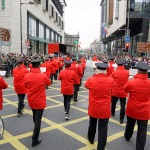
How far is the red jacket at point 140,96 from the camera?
438cm

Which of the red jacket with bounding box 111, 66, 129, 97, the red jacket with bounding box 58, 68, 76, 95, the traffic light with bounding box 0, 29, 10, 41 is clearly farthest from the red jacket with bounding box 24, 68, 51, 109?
the traffic light with bounding box 0, 29, 10, 41

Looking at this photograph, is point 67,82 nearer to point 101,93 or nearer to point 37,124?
point 37,124

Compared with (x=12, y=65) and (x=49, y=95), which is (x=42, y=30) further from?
(x=49, y=95)

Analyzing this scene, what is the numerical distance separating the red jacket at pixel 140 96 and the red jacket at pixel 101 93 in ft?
1.55

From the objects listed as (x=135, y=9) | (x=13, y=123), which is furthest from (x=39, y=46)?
(x=13, y=123)

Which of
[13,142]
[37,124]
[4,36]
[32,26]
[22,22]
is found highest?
[32,26]

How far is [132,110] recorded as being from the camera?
460 cm

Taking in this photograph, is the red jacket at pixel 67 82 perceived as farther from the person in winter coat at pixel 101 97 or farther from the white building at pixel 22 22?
the white building at pixel 22 22

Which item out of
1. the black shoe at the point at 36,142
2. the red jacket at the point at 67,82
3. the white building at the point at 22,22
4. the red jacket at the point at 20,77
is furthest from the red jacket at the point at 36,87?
the white building at the point at 22,22

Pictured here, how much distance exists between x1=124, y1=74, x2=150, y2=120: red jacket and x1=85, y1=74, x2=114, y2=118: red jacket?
1.55 ft

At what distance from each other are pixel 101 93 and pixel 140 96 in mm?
779

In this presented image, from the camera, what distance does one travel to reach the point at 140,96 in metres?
4.43

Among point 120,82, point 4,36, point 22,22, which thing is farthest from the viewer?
point 22,22

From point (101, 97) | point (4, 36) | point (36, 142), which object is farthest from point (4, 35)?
point (101, 97)
